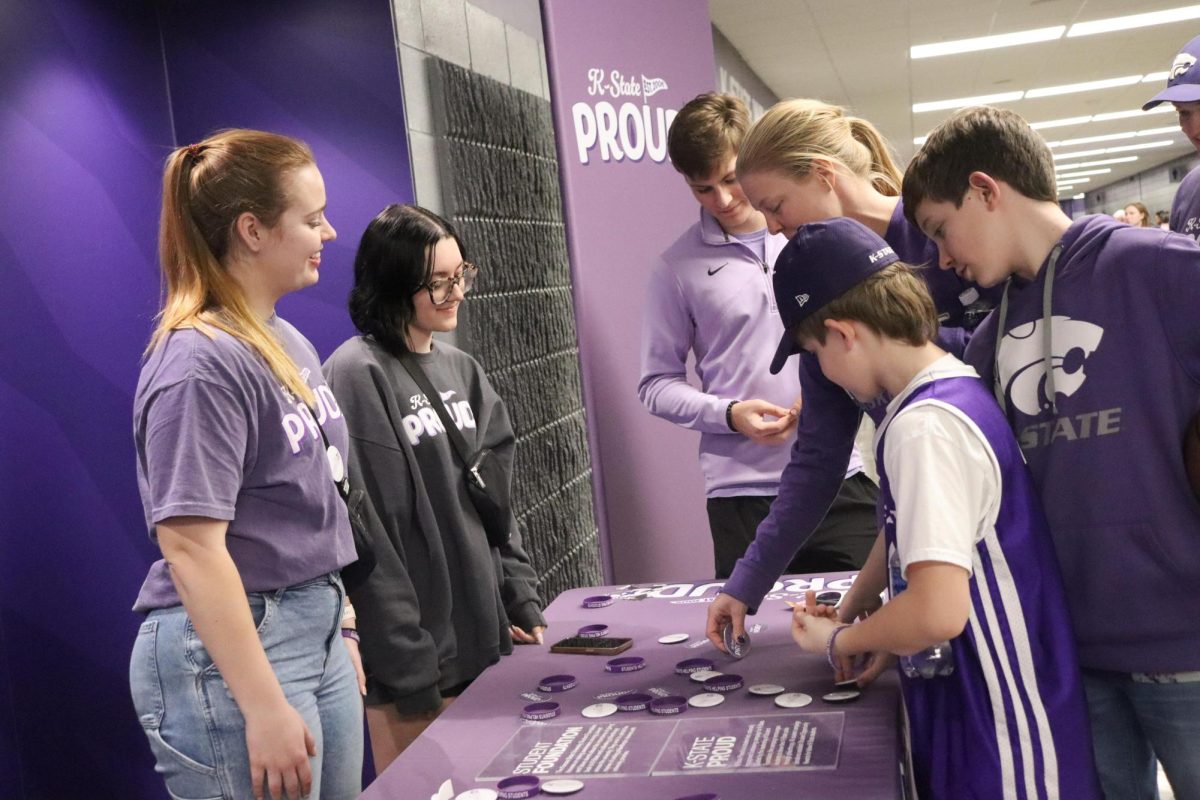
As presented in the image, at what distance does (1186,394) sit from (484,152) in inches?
107

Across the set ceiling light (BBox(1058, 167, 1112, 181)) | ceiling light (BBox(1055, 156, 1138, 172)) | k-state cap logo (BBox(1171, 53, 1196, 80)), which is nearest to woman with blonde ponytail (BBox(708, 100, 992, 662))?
k-state cap logo (BBox(1171, 53, 1196, 80))

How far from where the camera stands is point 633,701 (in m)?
1.64

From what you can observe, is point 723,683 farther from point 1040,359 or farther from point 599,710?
point 1040,359

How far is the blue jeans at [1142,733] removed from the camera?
1.44 meters

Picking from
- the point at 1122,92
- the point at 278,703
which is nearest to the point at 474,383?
the point at 278,703

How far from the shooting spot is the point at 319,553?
1.70 m

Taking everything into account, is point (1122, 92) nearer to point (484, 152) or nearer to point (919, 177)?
point (484, 152)

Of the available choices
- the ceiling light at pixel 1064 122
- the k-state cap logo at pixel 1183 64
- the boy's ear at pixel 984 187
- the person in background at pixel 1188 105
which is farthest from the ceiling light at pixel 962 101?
the boy's ear at pixel 984 187

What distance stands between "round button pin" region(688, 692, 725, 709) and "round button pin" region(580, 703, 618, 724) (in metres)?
0.11

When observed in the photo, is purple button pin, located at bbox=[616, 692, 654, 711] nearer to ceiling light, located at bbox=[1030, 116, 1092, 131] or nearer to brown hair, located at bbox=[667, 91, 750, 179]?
brown hair, located at bbox=[667, 91, 750, 179]

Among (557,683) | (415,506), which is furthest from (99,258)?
(557,683)

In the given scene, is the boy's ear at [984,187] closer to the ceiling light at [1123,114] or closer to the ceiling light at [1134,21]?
the ceiling light at [1134,21]

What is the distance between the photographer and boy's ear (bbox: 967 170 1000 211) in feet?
5.07

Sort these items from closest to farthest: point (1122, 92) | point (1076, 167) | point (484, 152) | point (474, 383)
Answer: point (474, 383) < point (484, 152) < point (1122, 92) < point (1076, 167)
